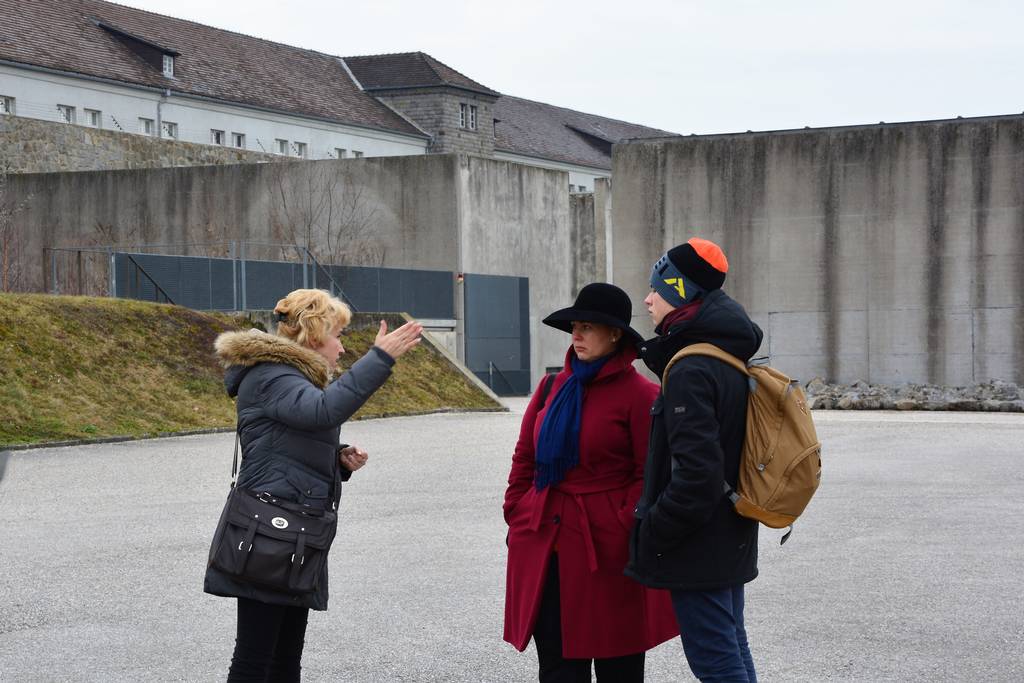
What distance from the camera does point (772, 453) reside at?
4.81 m

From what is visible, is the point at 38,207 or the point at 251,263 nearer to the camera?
the point at 251,263

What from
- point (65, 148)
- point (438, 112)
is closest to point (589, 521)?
point (65, 148)

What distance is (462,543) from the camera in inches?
430

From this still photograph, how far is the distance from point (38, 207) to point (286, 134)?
87.2 feet

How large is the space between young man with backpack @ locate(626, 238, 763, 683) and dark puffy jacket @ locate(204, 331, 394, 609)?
1.05m

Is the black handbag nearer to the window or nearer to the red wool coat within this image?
the red wool coat

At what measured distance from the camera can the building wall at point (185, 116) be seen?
2224 inches

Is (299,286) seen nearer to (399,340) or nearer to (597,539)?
(399,340)

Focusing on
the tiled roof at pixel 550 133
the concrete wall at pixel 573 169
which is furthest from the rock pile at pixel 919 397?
the concrete wall at pixel 573 169

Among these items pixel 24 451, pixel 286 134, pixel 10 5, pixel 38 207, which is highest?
pixel 10 5

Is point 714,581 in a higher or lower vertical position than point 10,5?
lower

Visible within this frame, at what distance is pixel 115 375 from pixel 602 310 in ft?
65.6

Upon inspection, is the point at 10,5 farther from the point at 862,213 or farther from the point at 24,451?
the point at 24,451

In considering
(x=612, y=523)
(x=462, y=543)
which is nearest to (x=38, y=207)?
(x=462, y=543)
